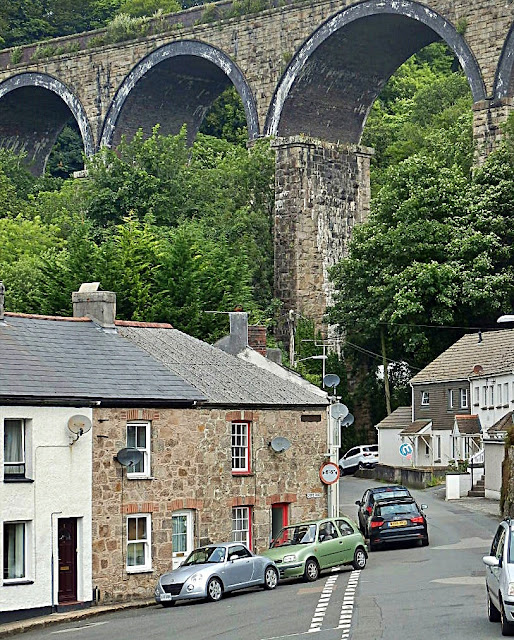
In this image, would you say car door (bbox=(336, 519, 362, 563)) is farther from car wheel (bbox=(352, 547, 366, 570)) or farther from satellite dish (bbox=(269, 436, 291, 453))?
satellite dish (bbox=(269, 436, 291, 453))

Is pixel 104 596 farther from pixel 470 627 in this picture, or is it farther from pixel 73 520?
pixel 470 627

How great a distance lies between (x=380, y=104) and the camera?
9819 centimetres

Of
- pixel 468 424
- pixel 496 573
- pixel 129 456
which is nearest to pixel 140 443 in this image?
pixel 129 456

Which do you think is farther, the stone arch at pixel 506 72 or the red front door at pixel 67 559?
the stone arch at pixel 506 72

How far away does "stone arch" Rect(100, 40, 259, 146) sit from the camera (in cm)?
6731

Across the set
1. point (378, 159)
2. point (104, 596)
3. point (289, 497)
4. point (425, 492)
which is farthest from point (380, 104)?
point (104, 596)

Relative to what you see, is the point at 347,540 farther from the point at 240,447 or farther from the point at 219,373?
the point at 219,373

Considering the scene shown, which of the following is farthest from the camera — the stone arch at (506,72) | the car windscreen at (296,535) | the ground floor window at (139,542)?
the stone arch at (506,72)

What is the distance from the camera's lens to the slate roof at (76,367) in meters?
32.6

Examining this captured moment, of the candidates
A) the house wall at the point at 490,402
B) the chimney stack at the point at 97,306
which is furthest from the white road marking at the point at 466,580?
the house wall at the point at 490,402

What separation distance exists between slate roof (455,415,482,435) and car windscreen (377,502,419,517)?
20468mm

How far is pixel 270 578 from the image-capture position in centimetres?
3172

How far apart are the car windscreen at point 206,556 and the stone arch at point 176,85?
120 feet

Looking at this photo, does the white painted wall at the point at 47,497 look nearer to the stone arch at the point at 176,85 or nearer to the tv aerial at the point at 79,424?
the tv aerial at the point at 79,424
